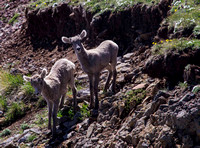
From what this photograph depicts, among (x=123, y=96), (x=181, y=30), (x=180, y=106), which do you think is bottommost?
(x=123, y=96)

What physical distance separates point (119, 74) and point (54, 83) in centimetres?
278

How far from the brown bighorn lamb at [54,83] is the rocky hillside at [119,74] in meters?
0.67

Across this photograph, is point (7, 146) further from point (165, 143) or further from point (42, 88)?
A: point (165, 143)

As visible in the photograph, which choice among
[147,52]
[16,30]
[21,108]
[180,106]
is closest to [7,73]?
[21,108]

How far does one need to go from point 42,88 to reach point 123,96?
254 cm

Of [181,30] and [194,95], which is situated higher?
[181,30]

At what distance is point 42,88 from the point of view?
29.2ft

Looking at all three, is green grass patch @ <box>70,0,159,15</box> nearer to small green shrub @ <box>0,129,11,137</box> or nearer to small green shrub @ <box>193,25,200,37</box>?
small green shrub @ <box>193,25,200,37</box>

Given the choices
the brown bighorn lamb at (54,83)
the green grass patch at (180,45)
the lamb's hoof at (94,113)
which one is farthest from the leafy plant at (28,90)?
the green grass patch at (180,45)

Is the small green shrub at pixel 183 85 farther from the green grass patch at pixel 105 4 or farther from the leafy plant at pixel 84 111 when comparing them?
the green grass patch at pixel 105 4

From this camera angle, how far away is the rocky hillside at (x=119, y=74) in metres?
6.43

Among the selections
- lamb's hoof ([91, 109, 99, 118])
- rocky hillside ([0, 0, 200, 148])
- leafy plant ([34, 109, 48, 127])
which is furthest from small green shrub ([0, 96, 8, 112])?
lamb's hoof ([91, 109, 99, 118])

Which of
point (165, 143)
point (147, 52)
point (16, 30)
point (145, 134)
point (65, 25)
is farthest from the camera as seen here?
point (16, 30)

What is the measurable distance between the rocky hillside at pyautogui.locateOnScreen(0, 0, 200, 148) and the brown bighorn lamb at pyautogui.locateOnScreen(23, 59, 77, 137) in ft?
2.20
